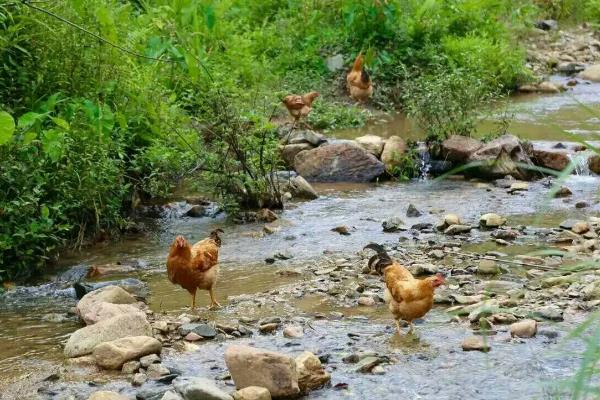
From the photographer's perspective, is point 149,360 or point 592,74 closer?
point 149,360

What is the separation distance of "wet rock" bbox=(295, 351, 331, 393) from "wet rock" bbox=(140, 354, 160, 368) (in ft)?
2.94

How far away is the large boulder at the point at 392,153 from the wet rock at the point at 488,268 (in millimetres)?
4231

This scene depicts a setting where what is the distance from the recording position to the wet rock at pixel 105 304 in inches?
249

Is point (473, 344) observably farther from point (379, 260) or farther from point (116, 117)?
point (116, 117)

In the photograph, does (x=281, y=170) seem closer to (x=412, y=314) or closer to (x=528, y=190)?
(x=528, y=190)

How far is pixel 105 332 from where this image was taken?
19.6 ft

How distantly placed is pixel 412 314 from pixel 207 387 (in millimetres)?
1638

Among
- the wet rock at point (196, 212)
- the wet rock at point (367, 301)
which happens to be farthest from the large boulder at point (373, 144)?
the wet rock at point (367, 301)

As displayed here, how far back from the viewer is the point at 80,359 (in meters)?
5.78

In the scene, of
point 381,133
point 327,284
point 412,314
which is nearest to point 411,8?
point 381,133

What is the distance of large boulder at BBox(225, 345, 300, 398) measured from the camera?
201 inches

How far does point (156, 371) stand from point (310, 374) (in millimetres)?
924

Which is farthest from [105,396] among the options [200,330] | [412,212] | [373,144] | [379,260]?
[373,144]

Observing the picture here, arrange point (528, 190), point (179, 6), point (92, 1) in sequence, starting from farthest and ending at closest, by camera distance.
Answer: point (528, 190)
point (92, 1)
point (179, 6)
